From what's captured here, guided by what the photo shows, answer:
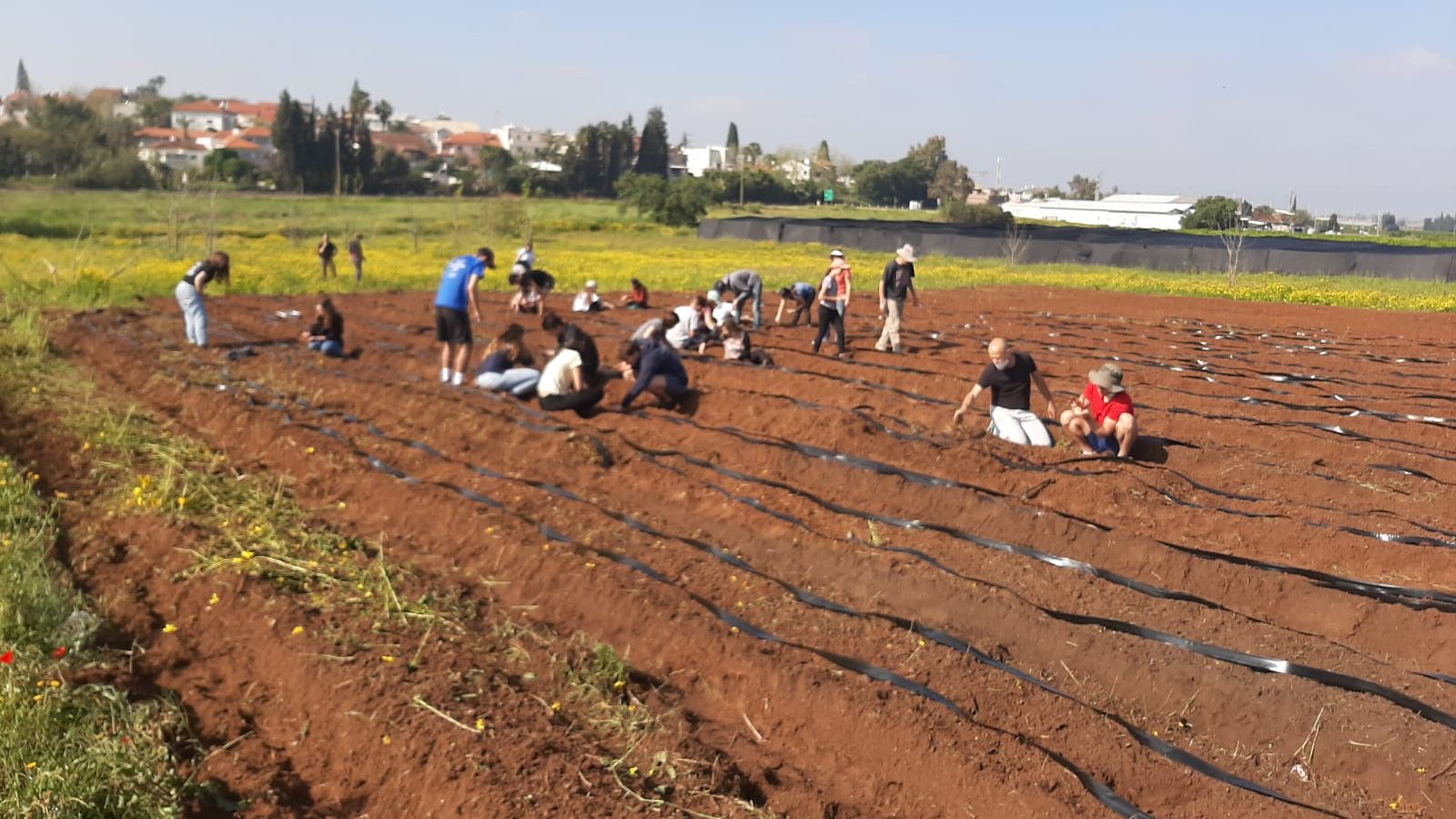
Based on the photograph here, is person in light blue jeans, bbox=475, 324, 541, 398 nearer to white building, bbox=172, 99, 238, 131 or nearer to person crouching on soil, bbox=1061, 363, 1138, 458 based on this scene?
person crouching on soil, bbox=1061, 363, 1138, 458

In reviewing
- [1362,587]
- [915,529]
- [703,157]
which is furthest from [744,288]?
[703,157]

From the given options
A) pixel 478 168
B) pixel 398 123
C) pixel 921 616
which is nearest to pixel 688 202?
pixel 478 168

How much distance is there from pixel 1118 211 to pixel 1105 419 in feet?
248

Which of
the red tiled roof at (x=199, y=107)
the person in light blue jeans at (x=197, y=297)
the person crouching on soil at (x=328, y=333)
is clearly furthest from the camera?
the red tiled roof at (x=199, y=107)

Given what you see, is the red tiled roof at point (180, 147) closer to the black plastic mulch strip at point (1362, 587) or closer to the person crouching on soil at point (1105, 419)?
the person crouching on soil at point (1105, 419)

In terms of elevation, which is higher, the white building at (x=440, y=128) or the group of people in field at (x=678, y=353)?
the white building at (x=440, y=128)

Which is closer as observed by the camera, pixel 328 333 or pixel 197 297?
pixel 197 297

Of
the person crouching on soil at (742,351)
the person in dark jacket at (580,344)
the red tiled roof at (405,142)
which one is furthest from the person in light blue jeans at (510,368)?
the red tiled roof at (405,142)

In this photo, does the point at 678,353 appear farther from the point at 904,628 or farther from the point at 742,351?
the point at 904,628

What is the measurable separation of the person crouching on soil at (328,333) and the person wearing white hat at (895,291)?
6.58m

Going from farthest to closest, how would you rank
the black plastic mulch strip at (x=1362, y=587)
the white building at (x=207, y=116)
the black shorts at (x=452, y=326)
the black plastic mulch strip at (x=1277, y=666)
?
the white building at (x=207, y=116) < the black shorts at (x=452, y=326) < the black plastic mulch strip at (x=1362, y=587) < the black plastic mulch strip at (x=1277, y=666)

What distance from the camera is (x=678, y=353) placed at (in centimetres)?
1327

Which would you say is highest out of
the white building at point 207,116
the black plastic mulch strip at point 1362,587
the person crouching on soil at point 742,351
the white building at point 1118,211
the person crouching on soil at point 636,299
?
the white building at point 207,116

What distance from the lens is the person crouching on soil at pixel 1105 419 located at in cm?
951
